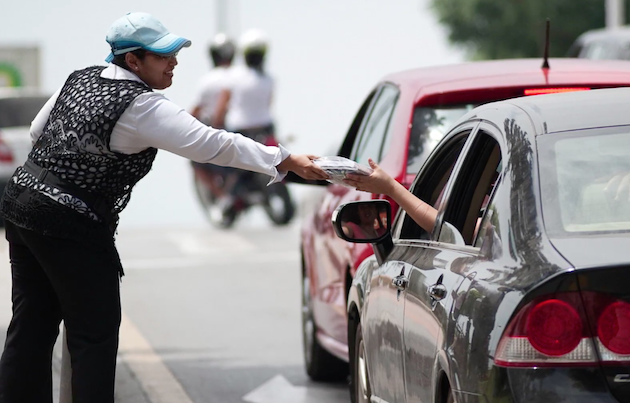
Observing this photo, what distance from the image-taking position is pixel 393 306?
509 centimetres

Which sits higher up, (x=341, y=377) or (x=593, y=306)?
(x=593, y=306)

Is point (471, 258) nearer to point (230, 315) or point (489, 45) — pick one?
point (230, 315)

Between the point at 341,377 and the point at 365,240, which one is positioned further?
the point at 341,377

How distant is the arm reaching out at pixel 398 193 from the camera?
514 centimetres

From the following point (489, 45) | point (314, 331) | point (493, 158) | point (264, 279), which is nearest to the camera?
point (493, 158)

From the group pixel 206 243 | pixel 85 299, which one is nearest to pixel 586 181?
pixel 85 299

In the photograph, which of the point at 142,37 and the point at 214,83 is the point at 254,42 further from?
the point at 142,37

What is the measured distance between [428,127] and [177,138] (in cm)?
205

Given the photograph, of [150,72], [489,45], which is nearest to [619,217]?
[150,72]

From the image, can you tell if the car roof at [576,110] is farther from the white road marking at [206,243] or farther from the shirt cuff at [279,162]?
the white road marking at [206,243]

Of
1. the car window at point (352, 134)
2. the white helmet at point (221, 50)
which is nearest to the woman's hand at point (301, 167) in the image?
the car window at point (352, 134)

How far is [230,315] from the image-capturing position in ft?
36.8

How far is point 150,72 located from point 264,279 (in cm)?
802

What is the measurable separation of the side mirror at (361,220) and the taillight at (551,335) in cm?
169
